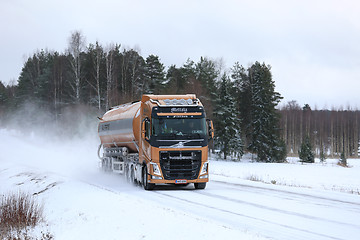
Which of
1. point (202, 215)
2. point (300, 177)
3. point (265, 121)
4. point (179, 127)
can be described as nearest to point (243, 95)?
point (265, 121)

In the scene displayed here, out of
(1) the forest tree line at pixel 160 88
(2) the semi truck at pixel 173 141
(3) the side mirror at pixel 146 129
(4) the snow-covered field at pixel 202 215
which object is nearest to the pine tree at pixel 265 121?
(1) the forest tree line at pixel 160 88

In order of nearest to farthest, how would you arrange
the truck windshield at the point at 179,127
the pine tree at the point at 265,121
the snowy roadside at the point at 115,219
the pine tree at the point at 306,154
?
the snowy roadside at the point at 115,219 → the truck windshield at the point at 179,127 → the pine tree at the point at 265,121 → the pine tree at the point at 306,154

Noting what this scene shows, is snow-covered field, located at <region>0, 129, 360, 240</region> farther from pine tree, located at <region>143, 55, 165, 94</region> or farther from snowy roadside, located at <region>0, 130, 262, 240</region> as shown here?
pine tree, located at <region>143, 55, 165, 94</region>

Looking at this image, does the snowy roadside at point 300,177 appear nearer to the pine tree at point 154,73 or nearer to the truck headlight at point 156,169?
the truck headlight at point 156,169

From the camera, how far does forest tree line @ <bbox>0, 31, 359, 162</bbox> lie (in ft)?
188

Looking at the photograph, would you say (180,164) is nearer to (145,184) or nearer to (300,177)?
(145,184)

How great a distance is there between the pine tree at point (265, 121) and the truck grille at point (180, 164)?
144 feet

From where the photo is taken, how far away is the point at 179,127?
17.8 metres

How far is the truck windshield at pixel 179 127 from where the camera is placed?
1759 centimetres

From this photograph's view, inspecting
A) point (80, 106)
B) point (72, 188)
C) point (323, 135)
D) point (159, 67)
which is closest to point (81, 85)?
point (80, 106)

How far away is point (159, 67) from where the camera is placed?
211 ft

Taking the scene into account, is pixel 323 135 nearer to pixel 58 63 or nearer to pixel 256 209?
pixel 58 63

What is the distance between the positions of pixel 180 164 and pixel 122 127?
21.0 feet

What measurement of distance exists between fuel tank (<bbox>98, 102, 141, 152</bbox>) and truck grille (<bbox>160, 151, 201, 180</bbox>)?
281cm
